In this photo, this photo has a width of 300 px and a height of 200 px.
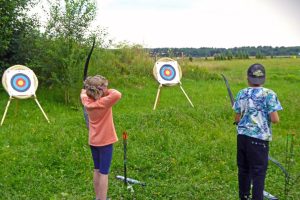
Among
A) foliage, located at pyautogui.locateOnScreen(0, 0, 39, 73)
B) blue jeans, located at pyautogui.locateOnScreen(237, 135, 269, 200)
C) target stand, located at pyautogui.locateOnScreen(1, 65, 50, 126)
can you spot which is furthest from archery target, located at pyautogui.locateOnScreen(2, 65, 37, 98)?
blue jeans, located at pyautogui.locateOnScreen(237, 135, 269, 200)

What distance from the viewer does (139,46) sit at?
15.0 meters

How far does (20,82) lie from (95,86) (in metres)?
4.78

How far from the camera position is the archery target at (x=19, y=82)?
7966mm

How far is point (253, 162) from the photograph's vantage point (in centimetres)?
363

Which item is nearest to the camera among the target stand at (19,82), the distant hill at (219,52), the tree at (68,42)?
the target stand at (19,82)

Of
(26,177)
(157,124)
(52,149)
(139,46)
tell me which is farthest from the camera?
(139,46)

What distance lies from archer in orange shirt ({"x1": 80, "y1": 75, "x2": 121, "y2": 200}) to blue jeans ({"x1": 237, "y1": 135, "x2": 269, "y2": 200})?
3.76 ft

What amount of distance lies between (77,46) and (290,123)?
15.6 ft

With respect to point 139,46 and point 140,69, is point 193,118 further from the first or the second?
point 139,46

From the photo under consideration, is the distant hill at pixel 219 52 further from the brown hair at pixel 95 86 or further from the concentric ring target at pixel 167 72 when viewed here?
the brown hair at pixel 95 86

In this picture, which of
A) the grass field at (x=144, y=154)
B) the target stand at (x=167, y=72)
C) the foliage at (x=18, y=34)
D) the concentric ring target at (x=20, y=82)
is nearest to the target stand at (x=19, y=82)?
the concentric ring target at (x=20, y=82)

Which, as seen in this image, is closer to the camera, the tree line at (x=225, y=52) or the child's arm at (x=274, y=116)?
the child's arm at (x=274, y=116)

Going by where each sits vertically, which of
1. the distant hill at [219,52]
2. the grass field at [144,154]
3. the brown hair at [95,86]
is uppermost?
the brown hair at [95,86]

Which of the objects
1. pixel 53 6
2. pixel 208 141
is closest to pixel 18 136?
pixel 208 141
